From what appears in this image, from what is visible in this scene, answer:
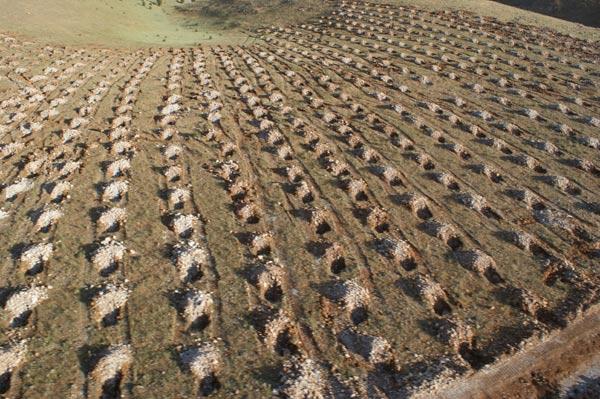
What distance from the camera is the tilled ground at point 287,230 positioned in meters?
6.11

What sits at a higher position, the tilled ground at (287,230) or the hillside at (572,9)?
the hillside at (572,9)

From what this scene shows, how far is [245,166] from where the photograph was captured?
10773 millimetres

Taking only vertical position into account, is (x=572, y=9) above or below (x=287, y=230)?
above

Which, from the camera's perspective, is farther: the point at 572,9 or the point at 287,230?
the point at 572,9

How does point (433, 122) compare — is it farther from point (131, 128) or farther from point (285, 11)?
point (285, 11)

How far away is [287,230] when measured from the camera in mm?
8602

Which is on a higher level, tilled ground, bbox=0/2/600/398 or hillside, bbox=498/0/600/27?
hillside, bbox=498/0/600/27

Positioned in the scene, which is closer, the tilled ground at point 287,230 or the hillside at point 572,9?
the tilled ground at point 287,230

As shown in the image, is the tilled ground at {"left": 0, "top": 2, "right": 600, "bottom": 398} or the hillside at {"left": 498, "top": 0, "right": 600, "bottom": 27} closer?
the tilled ground at {"left": 0, "top": 2, "right": 600, "bottom": 398}

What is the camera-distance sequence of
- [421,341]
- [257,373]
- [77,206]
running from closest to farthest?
[257,373] < [421,341] < [77,206]

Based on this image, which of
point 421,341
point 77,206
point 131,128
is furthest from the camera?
point 131,128

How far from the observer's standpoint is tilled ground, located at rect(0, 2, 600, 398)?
241 inches

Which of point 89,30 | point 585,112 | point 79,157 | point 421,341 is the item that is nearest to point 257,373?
point 421,341

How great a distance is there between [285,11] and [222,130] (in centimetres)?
2132
